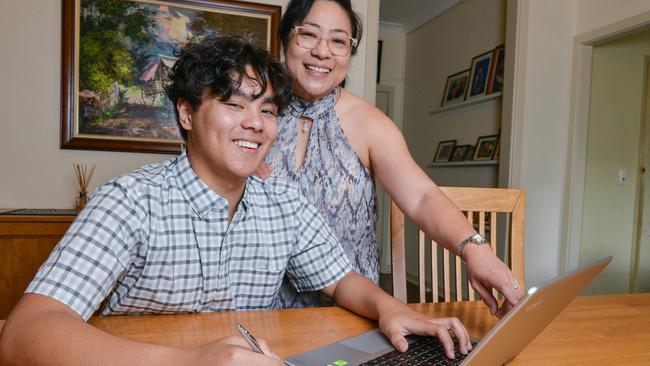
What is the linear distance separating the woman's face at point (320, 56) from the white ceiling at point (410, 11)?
3863 mm

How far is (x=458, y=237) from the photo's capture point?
110 centimetres

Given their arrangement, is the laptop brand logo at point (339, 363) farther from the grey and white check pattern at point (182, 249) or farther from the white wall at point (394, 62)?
the white wall at point (394, 62)

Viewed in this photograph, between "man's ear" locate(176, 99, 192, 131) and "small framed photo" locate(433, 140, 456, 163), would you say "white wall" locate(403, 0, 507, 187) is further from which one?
"man's ear" locate(176, 99, 192, 131)

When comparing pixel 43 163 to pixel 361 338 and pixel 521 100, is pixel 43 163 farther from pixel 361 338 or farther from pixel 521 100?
pixel 521 100

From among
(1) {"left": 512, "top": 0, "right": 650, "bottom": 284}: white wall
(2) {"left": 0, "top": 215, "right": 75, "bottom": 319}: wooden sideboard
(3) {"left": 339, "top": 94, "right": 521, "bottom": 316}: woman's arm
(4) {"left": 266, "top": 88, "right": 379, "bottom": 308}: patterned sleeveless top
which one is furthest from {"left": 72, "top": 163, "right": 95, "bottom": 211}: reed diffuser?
(1) {"left": 512, "top": 0, "right": 650, "bottom": 284}: white wall

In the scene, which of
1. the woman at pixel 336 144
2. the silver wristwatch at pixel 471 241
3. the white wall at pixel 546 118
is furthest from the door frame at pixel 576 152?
the silver wristwatch at pixel 471 241

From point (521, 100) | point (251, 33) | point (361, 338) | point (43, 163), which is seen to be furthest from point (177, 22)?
point (361, 338)

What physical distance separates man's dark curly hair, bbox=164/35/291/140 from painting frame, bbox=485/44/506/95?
10.7 ft

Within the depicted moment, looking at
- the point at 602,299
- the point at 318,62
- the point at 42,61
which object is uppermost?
the point at 42,61

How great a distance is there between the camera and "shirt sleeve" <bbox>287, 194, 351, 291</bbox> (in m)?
1.18

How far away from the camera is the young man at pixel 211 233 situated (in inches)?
31.3

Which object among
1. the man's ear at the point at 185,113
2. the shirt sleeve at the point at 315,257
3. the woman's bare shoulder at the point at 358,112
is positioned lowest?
the shirt sleeve at the point at 315,257

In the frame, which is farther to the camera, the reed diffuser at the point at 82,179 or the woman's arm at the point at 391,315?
the reed diffuser at the point at 82,179

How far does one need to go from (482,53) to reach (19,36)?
3403 mm
